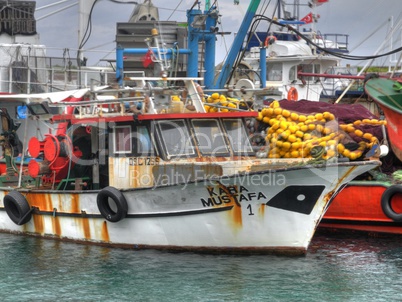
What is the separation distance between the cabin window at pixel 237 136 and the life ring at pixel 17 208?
4218 mm

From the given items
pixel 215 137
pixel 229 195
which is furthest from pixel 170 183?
pixel 215 137

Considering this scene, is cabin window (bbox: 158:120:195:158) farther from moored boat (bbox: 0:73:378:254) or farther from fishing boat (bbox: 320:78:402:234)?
fishing boat (bbox: 320:78:402:234)

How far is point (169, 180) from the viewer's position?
1238 cm

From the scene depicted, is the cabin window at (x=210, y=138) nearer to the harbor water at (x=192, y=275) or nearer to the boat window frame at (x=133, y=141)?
the boat window frame at (x=133, y=141)

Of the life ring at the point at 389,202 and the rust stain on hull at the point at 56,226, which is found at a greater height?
the life ring at the point at 389,202

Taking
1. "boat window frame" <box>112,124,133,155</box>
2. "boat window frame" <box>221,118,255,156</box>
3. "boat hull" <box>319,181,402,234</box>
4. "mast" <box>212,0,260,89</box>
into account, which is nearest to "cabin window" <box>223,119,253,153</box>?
"boat window frame" <box>221,118,255,156</box>

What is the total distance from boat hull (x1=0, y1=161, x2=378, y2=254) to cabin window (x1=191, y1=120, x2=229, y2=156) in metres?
1.04

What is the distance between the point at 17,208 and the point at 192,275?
4.52 meters

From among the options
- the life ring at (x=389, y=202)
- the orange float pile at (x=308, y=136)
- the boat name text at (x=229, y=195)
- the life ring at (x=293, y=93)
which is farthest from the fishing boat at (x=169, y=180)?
the life ring at (x=293, y=93)

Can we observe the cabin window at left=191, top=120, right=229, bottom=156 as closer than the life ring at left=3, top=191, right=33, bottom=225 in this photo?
Yes

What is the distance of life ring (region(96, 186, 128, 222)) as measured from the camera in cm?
1255

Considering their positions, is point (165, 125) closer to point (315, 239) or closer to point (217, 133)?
point (217, 133)

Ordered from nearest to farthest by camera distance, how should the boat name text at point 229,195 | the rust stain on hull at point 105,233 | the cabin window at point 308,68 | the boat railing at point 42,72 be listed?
the boat name text at point 229,195, the rust stain on hull at point 105,233, the boat railing at point 42,72, the cabin window at point 308,68

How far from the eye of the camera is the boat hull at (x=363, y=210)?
1483 centimetres
